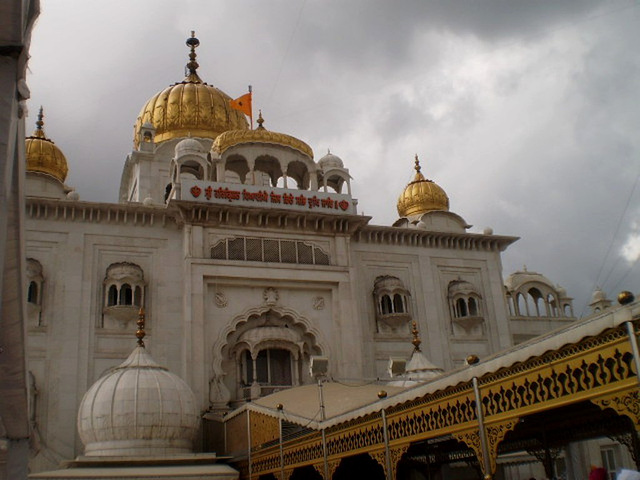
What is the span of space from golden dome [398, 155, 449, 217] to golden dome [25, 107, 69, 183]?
517 inches

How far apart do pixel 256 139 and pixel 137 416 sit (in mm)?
10597

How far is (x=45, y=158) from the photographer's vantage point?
24047mm

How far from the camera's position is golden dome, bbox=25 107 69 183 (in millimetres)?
23844

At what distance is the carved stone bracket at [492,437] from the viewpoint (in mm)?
6683

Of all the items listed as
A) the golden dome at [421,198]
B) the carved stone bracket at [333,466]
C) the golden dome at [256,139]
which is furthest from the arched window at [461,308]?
the carved stone bracket at [333,466]

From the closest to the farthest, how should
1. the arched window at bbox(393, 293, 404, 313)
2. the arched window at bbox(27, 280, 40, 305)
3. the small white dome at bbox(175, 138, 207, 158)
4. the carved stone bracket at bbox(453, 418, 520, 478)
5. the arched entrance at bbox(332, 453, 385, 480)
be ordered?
the carved stone bracket at bbox(453, 418, 520, 478), the arched entrance at bbox(332, 453, 385, 480), the arched window at bbox(27, 280, 40, 305), the small white dome at bbox(175, 138, 207, 158), the arched window at bbox(393, 293, 404, 313)

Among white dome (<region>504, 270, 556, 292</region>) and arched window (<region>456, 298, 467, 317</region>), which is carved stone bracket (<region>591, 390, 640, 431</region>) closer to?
arched window (<region>456, 298, 467, 317</region>)

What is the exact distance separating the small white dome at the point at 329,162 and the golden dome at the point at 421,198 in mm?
4982

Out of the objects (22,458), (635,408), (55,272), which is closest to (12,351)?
(22,458)

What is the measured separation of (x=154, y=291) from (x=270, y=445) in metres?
8.60

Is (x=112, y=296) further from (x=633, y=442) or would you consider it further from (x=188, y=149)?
(x=633, y=442)

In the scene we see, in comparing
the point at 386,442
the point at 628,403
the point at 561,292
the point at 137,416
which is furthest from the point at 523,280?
the point at 628,403

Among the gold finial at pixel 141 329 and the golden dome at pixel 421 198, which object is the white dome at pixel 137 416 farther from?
the golden dome at pixel 421 198

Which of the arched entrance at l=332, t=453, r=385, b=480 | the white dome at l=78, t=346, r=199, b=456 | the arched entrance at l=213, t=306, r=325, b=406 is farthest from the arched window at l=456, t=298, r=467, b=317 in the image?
the white dome at l=78, t=346, r=199, b=456
